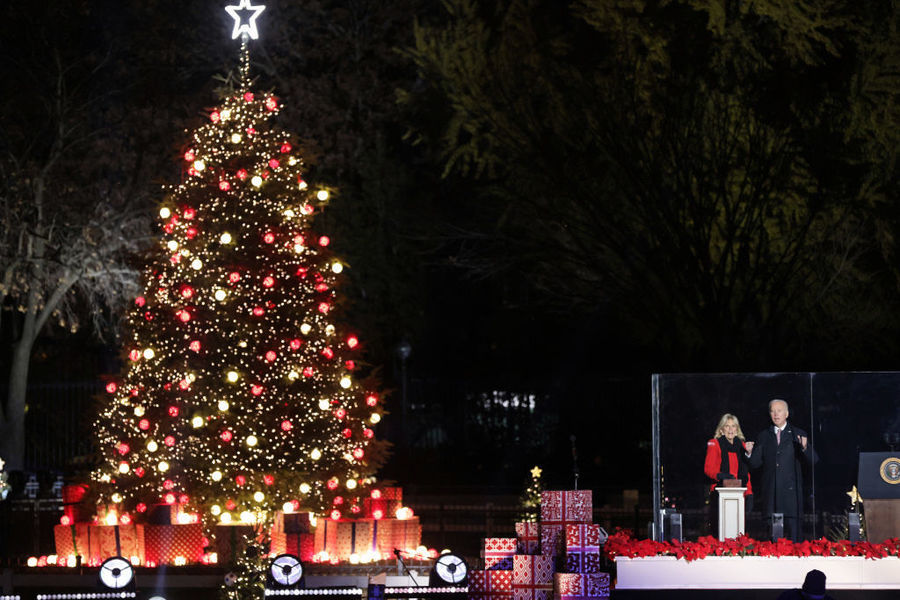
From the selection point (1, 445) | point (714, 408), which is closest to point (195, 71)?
point (1, 445)

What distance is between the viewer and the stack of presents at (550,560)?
40.3ft

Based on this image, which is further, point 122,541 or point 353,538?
point 353,538

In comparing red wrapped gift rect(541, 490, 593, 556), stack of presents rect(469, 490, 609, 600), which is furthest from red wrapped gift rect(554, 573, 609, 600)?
red wrapped gift rect(541, 490, 593, 556)

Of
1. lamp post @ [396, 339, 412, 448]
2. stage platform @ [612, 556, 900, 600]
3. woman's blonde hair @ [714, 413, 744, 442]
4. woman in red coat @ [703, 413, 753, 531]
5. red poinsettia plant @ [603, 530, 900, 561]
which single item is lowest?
stage platform @ [612, 556, 900, 600]

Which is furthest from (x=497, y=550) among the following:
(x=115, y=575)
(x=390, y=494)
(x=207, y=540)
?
(x=207, y=540)

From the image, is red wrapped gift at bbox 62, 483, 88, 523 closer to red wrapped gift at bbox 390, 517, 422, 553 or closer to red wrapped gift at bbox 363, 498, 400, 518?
red wrapped gift at bbox 363, 498, 400, 518

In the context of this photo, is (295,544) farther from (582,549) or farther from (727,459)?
(727,459)

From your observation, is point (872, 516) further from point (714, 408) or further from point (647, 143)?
point (647, 143)

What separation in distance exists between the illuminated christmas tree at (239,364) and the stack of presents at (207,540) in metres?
0.35

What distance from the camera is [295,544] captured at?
51.9 ft

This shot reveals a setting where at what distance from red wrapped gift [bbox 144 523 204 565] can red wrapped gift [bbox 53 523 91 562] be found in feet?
2.65

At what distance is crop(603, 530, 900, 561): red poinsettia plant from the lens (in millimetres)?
14516

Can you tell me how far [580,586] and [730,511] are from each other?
9.32ft

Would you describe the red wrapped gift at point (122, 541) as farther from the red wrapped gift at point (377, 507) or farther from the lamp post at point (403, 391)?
the lamp post at point (403, 391)
